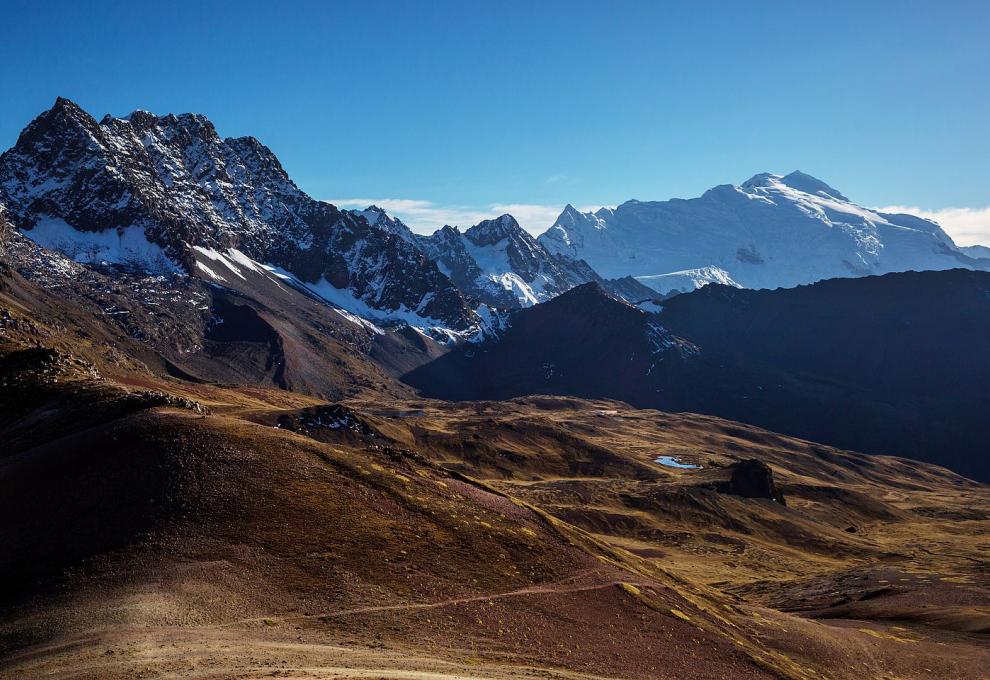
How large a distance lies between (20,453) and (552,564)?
53.1m

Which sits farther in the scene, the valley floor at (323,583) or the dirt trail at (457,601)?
the dirt trail at (457,601)

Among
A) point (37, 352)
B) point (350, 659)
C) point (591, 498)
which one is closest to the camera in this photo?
point (350, 659)

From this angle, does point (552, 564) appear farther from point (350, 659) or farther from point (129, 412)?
point (129, 412)

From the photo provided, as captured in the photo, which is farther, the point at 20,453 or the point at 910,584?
the point at 910,584

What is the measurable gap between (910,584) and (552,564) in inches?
3173

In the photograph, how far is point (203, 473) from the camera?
7000cm

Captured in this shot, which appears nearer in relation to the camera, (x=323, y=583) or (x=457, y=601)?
(x=323, y=583)

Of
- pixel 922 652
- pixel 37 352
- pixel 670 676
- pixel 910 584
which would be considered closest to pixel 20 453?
pixel 37 352

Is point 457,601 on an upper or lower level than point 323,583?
lower

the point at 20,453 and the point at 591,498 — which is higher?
the point at 20,453

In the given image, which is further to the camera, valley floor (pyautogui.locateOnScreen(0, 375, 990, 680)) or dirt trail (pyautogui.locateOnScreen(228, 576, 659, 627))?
dirt trail (pyautogui.locateOnScreen(228, 576, 659, 627))

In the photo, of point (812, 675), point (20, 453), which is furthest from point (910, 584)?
point (20, 453)

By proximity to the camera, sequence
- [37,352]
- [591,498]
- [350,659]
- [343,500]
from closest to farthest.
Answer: [350,659] → [343,500] → [37,352] → [591,498]

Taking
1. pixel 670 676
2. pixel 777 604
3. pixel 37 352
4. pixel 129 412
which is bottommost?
pixel 777 604
